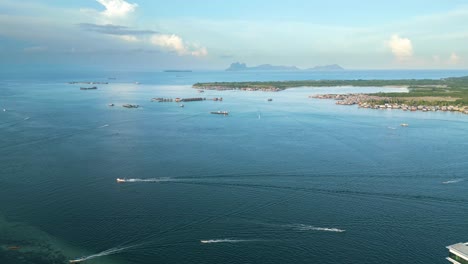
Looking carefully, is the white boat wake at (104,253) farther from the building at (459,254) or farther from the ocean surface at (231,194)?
the building at (459,254)

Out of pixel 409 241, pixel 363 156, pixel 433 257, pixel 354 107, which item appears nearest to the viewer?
pixel 433 257

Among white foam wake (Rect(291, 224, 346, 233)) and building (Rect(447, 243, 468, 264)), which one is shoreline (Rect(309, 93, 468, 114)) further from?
building (Rect(447, 243, 468, 264))

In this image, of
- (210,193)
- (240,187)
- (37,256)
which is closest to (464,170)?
(240,187)

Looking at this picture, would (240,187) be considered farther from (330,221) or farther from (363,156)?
(363,156)

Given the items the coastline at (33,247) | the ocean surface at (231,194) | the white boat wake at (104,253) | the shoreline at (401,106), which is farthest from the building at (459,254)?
the shoreline at (401,106)

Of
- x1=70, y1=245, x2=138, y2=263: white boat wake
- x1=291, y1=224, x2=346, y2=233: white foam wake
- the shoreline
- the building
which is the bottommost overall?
x1=70, y1=245, x2=138, y2=263: white boat wake

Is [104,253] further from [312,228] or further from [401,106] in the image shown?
[401,106]

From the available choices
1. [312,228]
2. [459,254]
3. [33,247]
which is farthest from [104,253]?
[459,254]

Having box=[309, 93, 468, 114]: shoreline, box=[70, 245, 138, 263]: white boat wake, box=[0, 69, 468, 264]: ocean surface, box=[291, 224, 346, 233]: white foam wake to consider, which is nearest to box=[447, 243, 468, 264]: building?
box=[0, 69, 468, 264]: ocean surface
